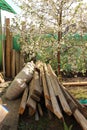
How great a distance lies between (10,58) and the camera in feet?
34.4

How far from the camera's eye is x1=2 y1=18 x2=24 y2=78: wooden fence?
10398 mm

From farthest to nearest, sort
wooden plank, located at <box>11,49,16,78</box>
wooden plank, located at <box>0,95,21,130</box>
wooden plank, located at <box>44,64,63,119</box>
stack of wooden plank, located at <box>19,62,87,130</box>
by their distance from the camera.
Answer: wooden plank, located at <box>11,49,16,78</box>
wooden plank, located at <box>0,95,21,130</box>
stack of wooden plank, located at <box>19,62,87,130</box>
wooden plank, located at <box>44,64,63,119</box>

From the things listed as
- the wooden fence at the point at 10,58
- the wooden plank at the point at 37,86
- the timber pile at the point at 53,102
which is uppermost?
the wooden fence at the point at 10,58

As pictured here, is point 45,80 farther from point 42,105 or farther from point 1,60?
point 1,60

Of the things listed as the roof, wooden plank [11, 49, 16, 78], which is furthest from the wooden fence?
→ the roof

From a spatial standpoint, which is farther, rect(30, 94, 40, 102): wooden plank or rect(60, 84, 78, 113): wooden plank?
rect(30, 94, 40, 102): wooden plank

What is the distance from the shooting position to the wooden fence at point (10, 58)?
10398mm

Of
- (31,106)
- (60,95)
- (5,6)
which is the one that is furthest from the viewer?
(5,6)

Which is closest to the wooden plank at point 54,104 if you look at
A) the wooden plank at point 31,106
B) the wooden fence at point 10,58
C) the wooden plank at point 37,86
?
the wooden plank at point 37,86

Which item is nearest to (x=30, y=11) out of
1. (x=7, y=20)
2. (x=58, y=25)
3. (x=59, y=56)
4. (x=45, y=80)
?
(x=58, y=25)

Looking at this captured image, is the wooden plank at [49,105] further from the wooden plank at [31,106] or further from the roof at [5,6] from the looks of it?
the roof at [5,6]

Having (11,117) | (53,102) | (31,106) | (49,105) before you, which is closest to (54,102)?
(53,102)

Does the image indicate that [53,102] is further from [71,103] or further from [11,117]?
[11,117]

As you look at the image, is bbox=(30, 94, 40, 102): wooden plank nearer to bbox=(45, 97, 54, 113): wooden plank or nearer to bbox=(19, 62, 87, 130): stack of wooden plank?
bbox=(19, 62, 87, 130): stack of wooden plank
